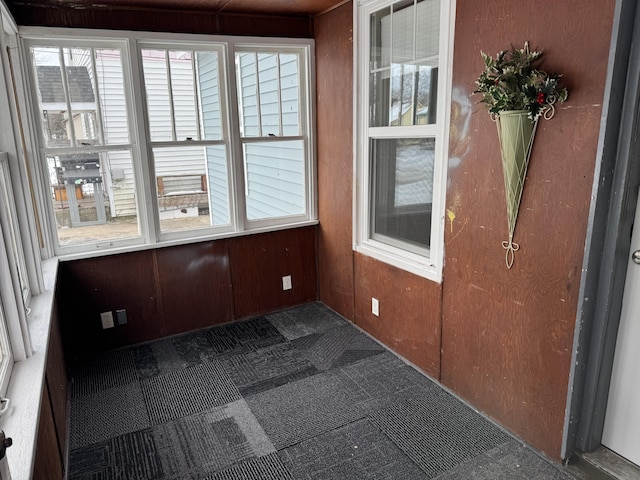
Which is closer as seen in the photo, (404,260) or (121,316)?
(404,260)

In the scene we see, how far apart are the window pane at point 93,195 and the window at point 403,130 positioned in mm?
1636

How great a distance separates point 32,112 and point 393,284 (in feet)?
8.22

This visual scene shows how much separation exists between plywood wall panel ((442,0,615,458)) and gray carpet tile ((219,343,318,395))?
3.15 feet

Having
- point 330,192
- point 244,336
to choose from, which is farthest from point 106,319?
point 330,192

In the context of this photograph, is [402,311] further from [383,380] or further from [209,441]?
[209,441]

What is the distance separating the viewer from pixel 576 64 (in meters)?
1.76

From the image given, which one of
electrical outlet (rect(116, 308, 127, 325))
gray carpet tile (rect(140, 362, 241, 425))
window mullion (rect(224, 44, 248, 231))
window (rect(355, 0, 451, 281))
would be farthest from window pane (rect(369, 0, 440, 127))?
electrical outlet (rect(116, 308, 127, 325))

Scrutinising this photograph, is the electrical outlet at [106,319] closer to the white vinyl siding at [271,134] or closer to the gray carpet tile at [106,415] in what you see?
the gray carpet tile at [106,415]

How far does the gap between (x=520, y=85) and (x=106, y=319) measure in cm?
294

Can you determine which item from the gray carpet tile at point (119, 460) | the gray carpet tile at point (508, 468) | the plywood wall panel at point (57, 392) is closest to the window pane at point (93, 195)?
the plywood wall panel at point (57, 392)

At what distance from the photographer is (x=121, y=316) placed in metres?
3.29

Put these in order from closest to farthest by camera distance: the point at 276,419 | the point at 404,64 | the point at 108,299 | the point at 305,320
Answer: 1. the point at 276,419
2. the point at 404,64
3. the point at 108,299
4. the point at 305,320

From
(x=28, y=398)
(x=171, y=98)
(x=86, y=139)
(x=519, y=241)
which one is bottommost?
(x=28, y=398)

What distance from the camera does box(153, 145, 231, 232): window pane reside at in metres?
3.31
